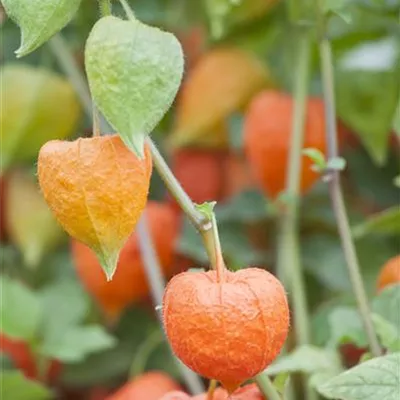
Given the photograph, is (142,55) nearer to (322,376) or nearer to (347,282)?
(322,376)

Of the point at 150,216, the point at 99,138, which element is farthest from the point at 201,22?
the point at 99,138

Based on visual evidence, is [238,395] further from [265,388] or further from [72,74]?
[72,74]

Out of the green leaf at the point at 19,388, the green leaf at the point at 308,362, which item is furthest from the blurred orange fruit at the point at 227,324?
the green leaf at the point at 19,388

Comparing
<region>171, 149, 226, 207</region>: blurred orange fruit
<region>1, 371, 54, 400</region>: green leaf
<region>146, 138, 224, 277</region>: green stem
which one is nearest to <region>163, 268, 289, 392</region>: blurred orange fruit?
<region>146, 138, 224, 277</region>: green stem

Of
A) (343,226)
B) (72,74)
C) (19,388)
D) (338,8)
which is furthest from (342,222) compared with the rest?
(72,74)

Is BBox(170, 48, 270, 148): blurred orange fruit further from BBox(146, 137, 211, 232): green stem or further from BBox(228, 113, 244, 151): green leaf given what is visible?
BBox(146, 137, 211, 232): green stem
